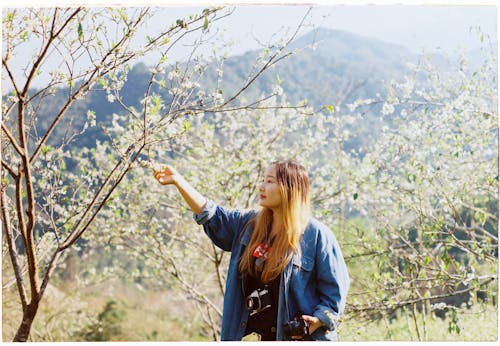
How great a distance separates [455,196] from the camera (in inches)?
126

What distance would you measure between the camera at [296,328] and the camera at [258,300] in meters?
0.09

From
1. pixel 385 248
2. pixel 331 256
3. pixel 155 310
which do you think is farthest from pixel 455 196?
pixel 155 310

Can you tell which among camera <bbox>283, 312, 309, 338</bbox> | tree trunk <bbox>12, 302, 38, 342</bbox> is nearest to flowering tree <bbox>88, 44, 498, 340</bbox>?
camera <bbox>283, 312, 309, 338</bbox>

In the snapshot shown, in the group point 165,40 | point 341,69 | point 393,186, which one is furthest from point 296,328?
point 341,69

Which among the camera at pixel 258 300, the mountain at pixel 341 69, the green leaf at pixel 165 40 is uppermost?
the mountain at pixel 341 69

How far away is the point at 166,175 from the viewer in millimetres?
1854

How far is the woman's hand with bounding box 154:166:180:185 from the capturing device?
1835 mm

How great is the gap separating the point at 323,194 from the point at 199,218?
10.0ft

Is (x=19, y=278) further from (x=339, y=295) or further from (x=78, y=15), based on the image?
(x=339, y=295)

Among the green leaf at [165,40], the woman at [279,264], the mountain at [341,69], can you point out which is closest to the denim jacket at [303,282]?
the woman at [279,264]

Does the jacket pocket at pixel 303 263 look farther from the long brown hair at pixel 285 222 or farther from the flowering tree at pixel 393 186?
the flowering tree at pixel 393 186

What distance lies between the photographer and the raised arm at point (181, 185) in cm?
183

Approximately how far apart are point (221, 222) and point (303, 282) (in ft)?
1.09

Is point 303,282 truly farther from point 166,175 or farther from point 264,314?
point 166,175
